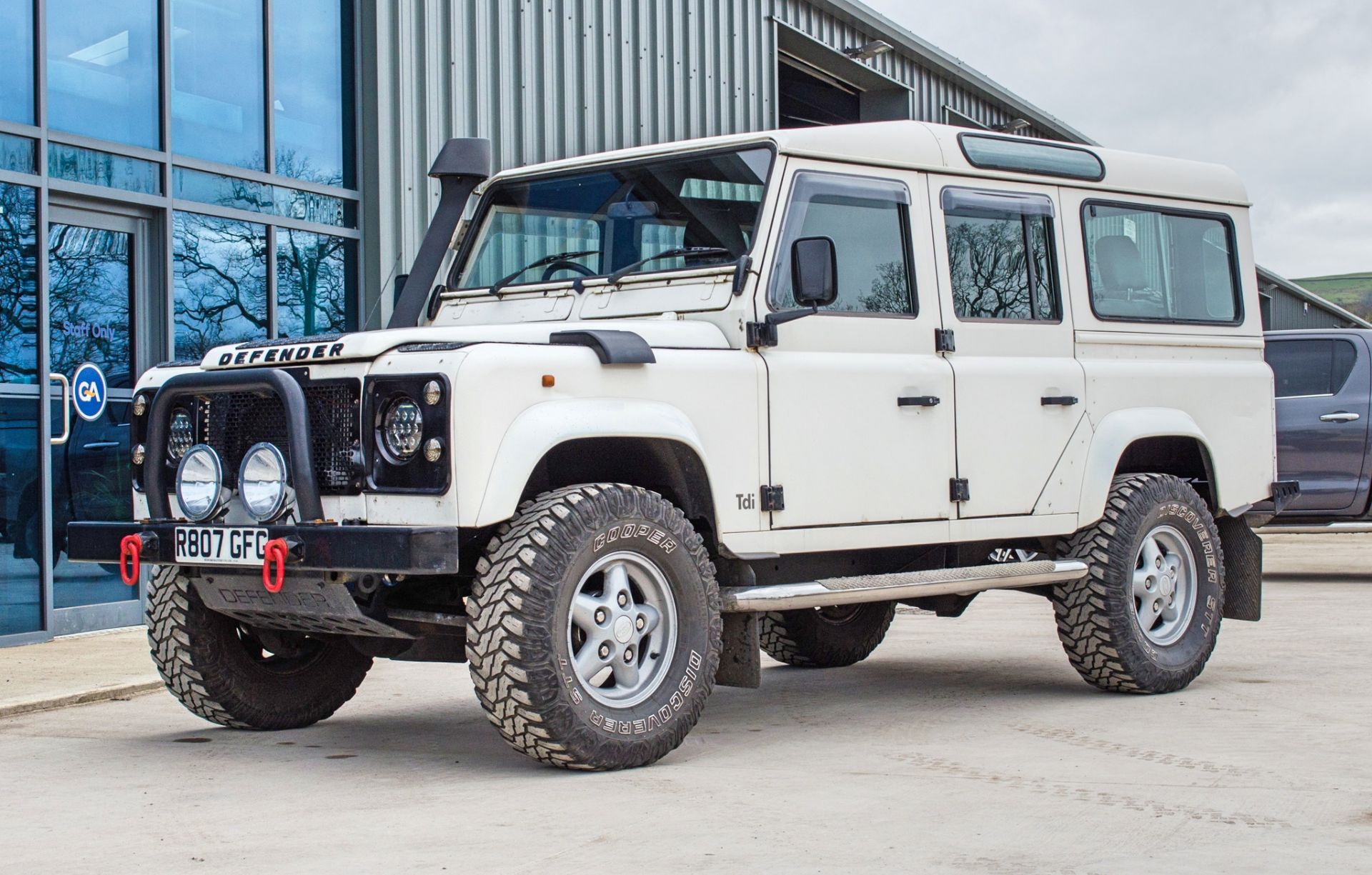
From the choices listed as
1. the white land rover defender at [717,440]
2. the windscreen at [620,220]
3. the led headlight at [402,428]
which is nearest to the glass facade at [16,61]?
the white land rover defender at [717,440]

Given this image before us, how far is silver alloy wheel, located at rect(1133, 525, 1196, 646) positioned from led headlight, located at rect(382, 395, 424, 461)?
143 inches

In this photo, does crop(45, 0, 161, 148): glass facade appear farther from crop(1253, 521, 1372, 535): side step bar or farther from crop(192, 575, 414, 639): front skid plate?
crop(1253, 521, 1372, 535): side step bar

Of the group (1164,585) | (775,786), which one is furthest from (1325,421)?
(775,786)

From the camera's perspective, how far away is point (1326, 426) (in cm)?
1317

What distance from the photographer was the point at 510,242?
24.0 ft

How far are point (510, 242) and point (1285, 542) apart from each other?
14.2m

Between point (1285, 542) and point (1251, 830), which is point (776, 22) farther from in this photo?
point (1251, 830)

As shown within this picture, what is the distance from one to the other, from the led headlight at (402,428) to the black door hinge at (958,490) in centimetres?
249

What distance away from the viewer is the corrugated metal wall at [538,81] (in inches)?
501

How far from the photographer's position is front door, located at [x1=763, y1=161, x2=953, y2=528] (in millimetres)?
6250

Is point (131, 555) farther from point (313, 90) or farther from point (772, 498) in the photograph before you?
point (313, 90)

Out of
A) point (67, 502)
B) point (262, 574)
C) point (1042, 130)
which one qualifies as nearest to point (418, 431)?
point (262, 574)

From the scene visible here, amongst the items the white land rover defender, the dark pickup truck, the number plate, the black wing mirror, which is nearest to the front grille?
the white land rover defender

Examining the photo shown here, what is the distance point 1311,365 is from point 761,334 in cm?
871
